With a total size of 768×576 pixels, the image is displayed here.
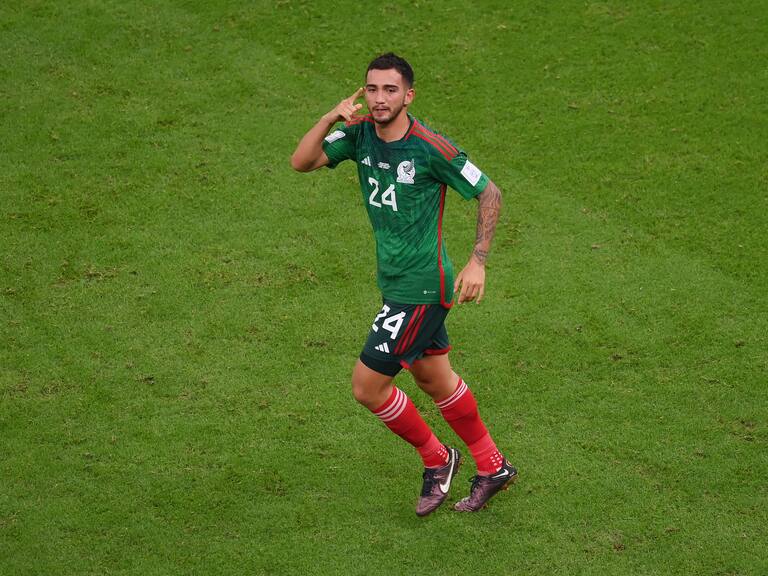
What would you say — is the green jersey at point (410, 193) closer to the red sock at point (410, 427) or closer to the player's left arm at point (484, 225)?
the player's left arm at point (484, 225)

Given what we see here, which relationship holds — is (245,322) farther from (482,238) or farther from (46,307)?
(482,238)

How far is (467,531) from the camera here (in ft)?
18.6

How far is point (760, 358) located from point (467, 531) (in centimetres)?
243

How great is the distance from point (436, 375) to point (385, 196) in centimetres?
102

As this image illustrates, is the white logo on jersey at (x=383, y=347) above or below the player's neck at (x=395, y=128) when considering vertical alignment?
below

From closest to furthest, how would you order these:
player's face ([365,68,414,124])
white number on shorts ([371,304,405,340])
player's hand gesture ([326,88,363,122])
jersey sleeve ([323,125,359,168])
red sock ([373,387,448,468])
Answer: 1. player's face ([365,68,414,124])
2. player's hand gesture ([326,88,363,122])
3. white number on shorts ([371,304,405,340])
4. jersey sleeve ([323,125,359,168])
5. red sock ([373,387,448,468])

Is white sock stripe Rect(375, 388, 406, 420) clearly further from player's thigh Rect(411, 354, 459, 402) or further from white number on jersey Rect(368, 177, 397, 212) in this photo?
white number on jersey Rect(368, 177, 397, 212)

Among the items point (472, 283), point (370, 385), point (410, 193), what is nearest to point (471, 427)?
point (370, 385)

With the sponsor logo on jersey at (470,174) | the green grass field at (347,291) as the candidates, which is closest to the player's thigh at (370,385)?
the green grass field at (347,291)

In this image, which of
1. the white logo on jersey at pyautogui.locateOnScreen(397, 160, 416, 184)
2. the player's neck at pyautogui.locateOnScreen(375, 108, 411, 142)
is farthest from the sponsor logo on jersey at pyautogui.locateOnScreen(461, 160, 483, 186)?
the player's neck at pyautogui.locateOnScreen(375, 108, 411, 142)

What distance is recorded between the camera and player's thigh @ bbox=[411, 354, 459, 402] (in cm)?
572

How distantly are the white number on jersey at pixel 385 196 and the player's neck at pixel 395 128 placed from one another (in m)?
0.23

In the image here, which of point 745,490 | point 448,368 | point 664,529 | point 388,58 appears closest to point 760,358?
point 745,490

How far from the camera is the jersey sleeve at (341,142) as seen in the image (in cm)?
559
